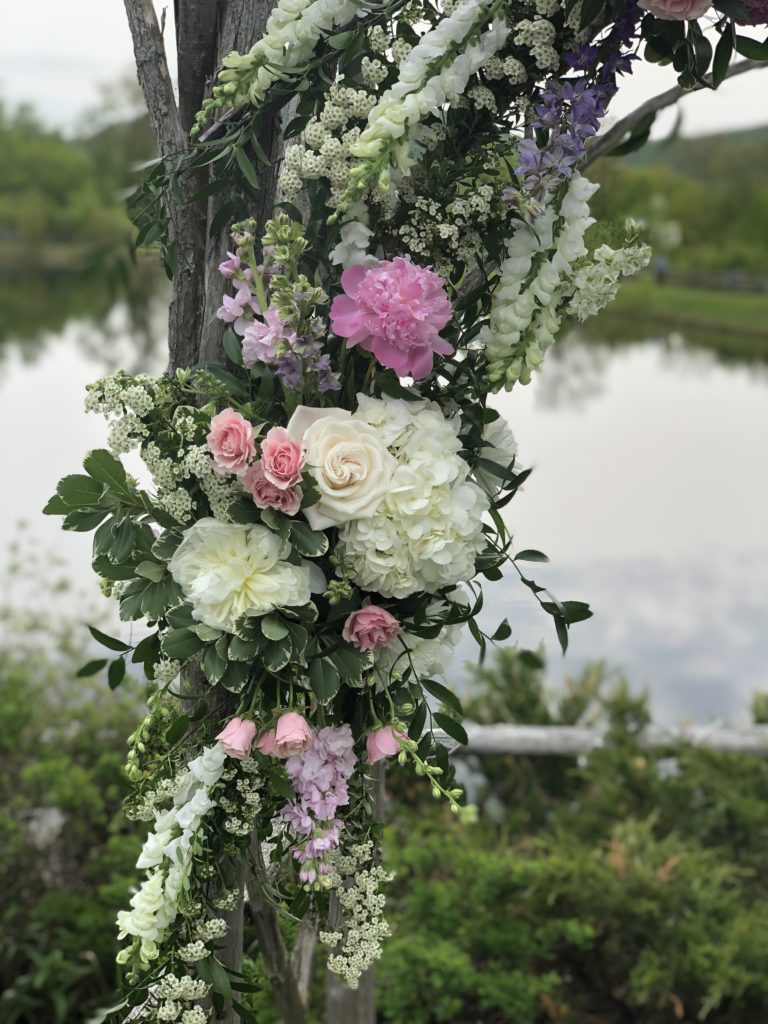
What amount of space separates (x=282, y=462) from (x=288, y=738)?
30cm

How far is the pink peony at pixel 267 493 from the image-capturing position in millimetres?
1000

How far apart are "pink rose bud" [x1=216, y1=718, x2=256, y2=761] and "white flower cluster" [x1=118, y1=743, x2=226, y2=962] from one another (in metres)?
0.04

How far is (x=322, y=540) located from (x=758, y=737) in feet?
9.89

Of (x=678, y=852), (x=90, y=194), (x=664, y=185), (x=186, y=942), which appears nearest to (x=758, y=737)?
(x=678, y=852)

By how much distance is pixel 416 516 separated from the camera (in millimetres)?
1016

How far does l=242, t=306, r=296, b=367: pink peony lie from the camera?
1026 mm

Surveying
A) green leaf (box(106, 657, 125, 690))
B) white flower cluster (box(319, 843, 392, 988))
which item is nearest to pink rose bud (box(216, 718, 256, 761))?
white flower cluster (box(319, 843, 392, 988))

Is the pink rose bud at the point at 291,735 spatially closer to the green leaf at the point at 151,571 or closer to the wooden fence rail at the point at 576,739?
the green leaf at the point at 151,571

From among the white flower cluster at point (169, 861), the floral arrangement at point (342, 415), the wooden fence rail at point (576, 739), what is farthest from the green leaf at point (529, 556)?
the wooden fence rail at point (576, 739)

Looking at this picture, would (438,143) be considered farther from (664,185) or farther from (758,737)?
(664,185)

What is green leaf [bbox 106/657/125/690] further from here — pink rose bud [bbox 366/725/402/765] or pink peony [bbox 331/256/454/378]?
pink peony [bbox 331/256/454/378]

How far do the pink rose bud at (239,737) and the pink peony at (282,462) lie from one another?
0.90 ft

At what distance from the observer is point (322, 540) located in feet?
3.33

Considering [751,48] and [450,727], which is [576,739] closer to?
[450,727]
